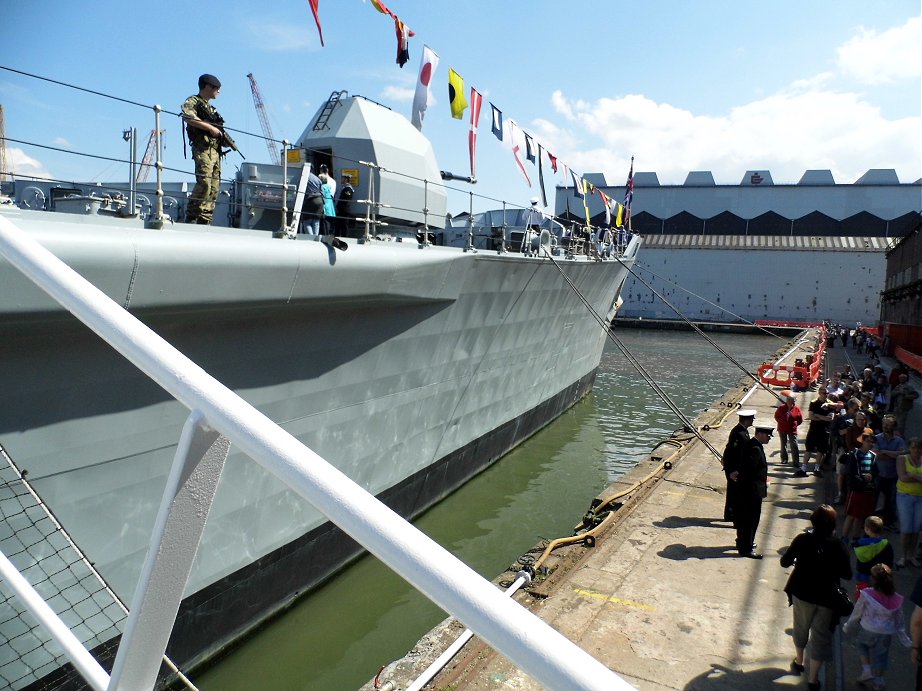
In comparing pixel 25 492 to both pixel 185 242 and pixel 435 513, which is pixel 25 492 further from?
pixel 435 513

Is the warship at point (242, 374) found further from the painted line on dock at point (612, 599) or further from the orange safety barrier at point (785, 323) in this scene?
the orange safety barrier at point (785, 323)

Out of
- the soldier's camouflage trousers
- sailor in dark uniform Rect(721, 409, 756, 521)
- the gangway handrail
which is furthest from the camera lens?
sailor in dark uniform Rect(721, 409, 756, 521)

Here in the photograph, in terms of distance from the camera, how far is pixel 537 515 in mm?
8773

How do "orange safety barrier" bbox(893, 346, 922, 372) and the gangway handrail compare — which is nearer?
the gangway handrail

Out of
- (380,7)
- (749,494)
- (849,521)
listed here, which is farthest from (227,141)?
(849,521)

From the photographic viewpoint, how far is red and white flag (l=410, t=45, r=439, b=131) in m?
7.91

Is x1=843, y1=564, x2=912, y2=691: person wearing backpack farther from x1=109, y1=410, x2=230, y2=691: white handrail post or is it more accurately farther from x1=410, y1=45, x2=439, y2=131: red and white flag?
x1=410, y1=45, x2=439, y2=131: red and white flag

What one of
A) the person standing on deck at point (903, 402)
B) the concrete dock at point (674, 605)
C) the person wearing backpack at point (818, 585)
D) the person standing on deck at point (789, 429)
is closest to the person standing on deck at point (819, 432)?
the person standing on deck at point (789, 429)

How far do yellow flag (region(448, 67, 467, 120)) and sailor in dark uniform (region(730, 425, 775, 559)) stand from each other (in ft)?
18.6

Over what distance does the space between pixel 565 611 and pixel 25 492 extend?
3.53 metres

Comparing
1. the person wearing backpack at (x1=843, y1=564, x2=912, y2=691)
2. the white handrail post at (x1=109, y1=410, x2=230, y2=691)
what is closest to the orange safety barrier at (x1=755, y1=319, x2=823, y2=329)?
the person wearing backpack at (x1=843, y1=564, x2=912, y2=691)

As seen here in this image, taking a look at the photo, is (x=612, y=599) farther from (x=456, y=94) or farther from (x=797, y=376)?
(x=797, y=376)

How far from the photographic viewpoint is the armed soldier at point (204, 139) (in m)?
4.77

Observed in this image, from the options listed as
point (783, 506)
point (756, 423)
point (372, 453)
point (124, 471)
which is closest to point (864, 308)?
point (756, 423)
